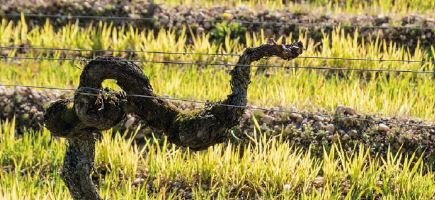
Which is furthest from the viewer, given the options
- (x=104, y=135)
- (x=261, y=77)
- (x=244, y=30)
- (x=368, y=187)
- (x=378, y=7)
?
(x=378, y=7)

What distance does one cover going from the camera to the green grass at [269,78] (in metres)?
4.60

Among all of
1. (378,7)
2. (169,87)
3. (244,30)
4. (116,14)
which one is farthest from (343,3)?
(169,87)

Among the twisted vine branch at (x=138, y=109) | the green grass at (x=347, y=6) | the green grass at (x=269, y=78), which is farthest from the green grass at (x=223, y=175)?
the green grass at (x=347, y=6)

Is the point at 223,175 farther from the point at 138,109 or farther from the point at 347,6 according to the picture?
the point at 347,6

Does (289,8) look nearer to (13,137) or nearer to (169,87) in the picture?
(169,87)

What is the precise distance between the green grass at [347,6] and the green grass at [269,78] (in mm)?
580

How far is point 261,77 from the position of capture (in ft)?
16.5

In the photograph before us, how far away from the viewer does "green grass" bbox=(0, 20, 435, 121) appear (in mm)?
4602

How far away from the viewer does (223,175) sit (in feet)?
13.1

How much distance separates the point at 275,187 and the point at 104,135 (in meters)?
1.07

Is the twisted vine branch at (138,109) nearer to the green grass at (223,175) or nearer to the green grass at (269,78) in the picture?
the green grass at (223,175)

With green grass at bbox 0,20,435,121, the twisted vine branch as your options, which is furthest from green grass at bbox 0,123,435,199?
the twisted vine branch

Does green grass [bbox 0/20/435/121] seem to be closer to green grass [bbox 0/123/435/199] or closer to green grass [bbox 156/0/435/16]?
green grass [bbox 0/123/435/199]

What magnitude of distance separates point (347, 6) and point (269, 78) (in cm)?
186
